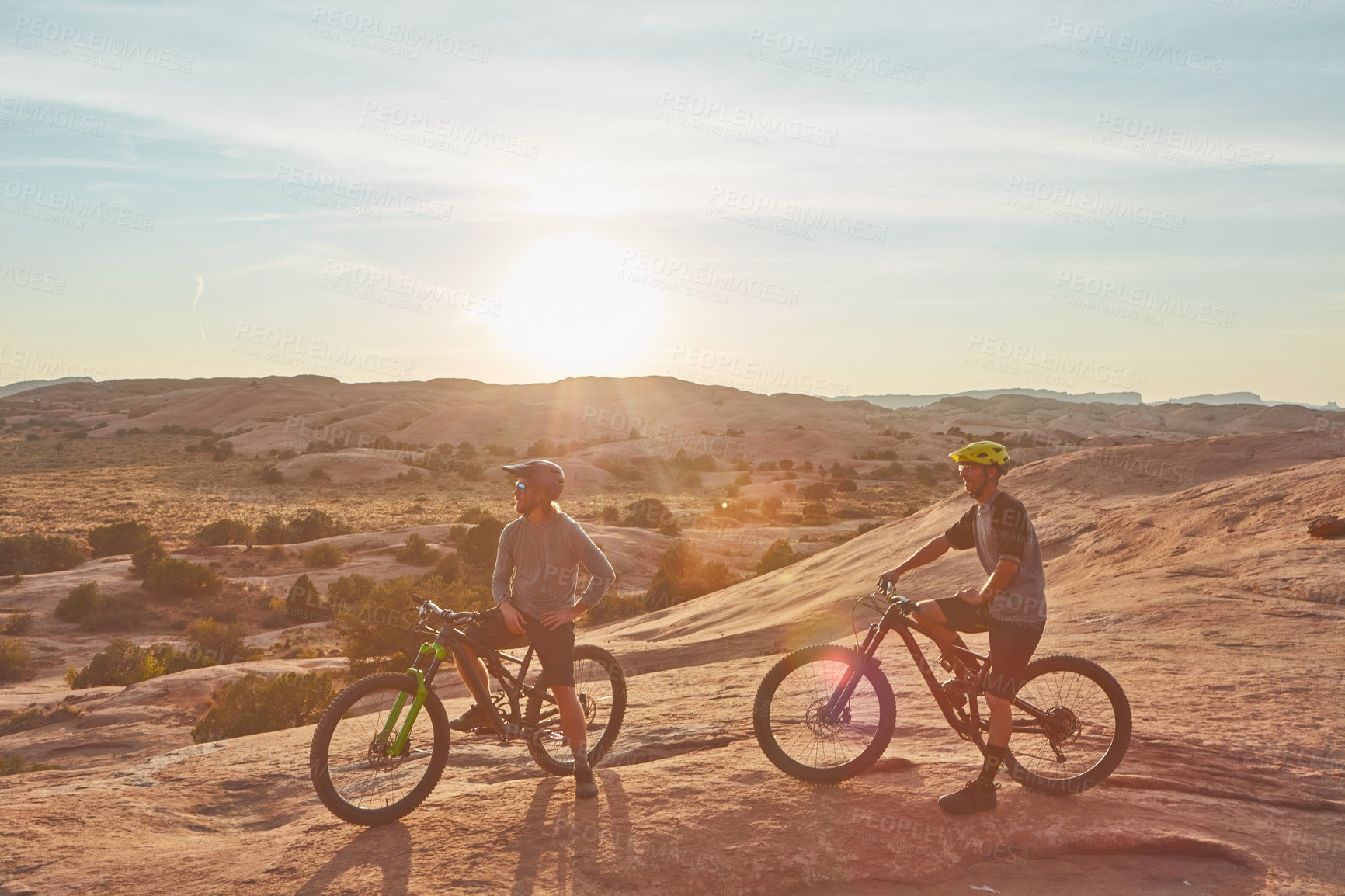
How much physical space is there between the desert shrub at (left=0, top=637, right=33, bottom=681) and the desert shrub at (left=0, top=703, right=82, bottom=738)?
14.0ft

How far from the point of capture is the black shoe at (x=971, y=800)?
A: 4.84 metres

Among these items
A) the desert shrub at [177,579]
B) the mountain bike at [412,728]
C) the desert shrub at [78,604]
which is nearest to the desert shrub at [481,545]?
the desert shrub at [177,579]

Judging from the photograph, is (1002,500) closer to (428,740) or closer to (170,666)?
(428,740)

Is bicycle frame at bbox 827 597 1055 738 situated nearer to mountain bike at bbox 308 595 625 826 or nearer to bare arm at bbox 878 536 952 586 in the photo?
bare arm at bbox 878 536 952 586

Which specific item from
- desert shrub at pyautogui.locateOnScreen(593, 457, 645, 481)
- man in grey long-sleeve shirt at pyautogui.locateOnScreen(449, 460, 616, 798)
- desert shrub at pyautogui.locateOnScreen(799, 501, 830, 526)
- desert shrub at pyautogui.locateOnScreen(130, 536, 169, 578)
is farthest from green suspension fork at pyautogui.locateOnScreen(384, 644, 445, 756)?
desert shrub at pyautogui.locateOnScreen(593, 457, 645, 481)

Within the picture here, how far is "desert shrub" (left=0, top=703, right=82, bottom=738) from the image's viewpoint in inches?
538

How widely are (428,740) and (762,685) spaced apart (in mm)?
2131

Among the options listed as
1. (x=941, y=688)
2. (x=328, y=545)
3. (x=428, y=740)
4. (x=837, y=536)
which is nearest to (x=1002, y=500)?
(x=941, y=688)

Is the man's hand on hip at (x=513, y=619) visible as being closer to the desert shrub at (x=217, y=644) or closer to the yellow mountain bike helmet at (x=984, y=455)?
the yellow mountain bike helmet at (x=984, y=455)

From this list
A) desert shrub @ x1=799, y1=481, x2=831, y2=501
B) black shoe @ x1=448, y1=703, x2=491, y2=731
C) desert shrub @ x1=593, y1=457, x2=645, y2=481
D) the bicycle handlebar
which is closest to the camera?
the bicycle handlebar

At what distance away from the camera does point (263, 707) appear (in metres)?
12.0

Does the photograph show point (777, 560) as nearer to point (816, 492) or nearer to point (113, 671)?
point (113, 671)

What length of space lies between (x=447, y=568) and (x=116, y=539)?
42.7ft

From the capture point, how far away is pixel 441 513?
41.3 meters
